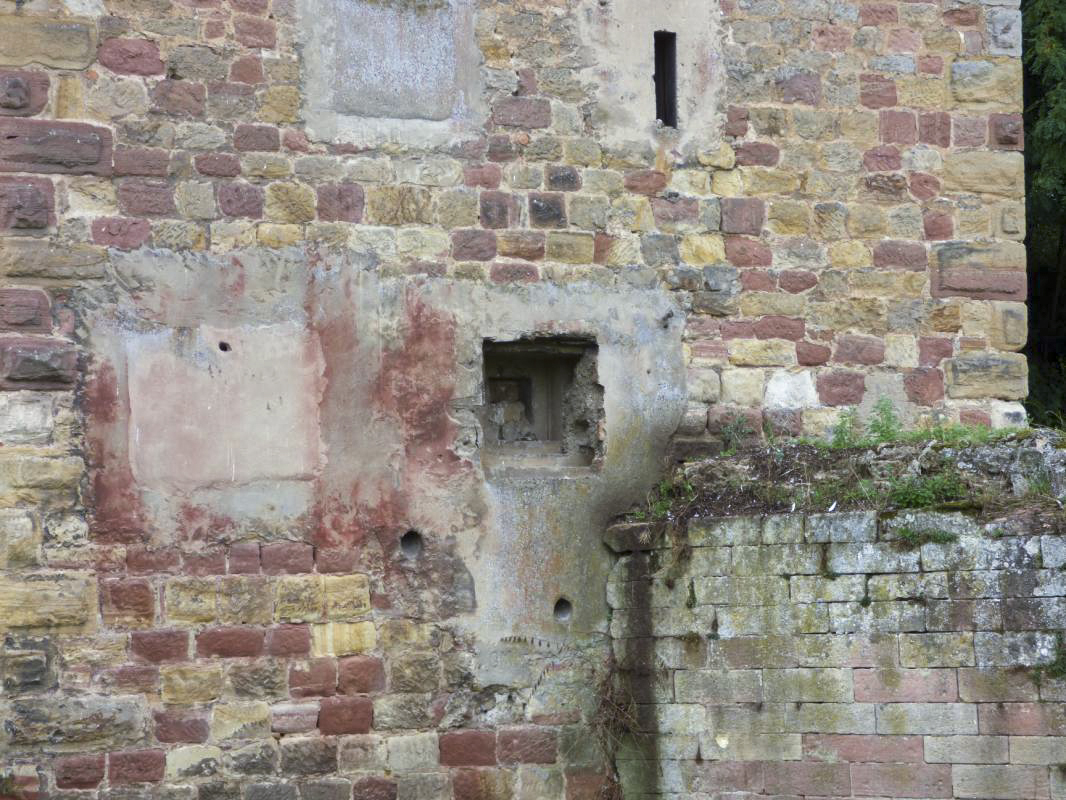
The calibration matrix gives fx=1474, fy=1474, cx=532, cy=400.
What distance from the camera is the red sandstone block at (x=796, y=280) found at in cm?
726

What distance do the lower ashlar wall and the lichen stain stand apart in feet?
7.54

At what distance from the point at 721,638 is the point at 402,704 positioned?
4.82 ft

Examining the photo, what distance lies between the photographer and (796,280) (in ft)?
23.9

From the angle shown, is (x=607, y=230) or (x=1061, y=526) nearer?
(x=1061, y=526)

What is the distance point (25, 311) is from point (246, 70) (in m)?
1.46

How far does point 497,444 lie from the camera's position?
713 cm

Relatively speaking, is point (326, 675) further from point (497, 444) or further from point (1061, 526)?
point (1061, 526)

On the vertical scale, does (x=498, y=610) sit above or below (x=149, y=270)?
below

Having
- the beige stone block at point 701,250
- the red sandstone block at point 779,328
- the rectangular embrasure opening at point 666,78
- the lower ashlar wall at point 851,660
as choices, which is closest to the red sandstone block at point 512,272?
the beige stone block at point 701,250

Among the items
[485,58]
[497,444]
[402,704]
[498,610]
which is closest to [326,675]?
[402,704]

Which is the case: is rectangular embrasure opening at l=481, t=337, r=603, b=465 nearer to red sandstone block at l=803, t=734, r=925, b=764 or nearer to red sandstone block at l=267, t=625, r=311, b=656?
red sandstone block at l=267, t=625, r=311, b=656

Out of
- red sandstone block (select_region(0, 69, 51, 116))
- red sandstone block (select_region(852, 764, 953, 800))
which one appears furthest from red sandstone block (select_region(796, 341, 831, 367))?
red sandstone block (select_region(0, 69, 51, 116))

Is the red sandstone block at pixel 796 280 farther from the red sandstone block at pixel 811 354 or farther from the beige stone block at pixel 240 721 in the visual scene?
the beige stone block at pixel 240 721

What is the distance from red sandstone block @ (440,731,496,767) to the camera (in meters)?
6.69
